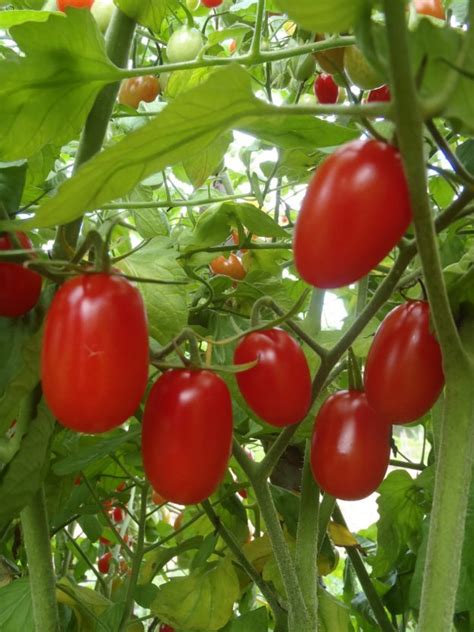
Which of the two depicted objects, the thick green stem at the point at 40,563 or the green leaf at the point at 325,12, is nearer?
the green leaf at the point at 325,12

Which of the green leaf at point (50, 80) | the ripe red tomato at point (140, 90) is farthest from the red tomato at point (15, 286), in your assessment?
the ripe red tomato at point (140, 90)

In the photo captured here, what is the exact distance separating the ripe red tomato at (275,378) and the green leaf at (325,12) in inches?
8.7

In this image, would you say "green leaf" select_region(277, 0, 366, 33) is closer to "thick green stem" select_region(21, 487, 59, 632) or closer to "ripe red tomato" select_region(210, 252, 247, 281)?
"thick green stem" select_region(21, 487, 59, 632)

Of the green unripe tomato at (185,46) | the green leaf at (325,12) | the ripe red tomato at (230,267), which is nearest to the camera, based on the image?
the green leaf at (325,12)

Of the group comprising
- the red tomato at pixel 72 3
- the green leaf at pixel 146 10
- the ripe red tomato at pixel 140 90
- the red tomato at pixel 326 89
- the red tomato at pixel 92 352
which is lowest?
the red tomato at pixel 92 352

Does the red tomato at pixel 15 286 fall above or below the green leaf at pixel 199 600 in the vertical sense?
above

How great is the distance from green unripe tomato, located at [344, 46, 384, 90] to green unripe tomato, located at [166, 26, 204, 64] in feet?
1.02

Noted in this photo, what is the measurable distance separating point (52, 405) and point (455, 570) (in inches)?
9.2

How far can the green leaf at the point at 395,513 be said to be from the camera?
82cm

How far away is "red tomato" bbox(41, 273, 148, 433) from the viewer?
387mm

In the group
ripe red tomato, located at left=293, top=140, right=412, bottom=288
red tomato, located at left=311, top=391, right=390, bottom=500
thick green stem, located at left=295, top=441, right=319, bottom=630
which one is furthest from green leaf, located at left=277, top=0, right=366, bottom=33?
thick green stem, located at left=295, top=441, right=319, bottom=630

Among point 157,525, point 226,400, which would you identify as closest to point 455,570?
point 226,400

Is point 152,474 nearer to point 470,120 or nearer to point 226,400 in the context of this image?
point 226,400

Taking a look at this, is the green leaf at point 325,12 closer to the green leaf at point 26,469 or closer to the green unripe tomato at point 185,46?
the green leaf at point 26,469
